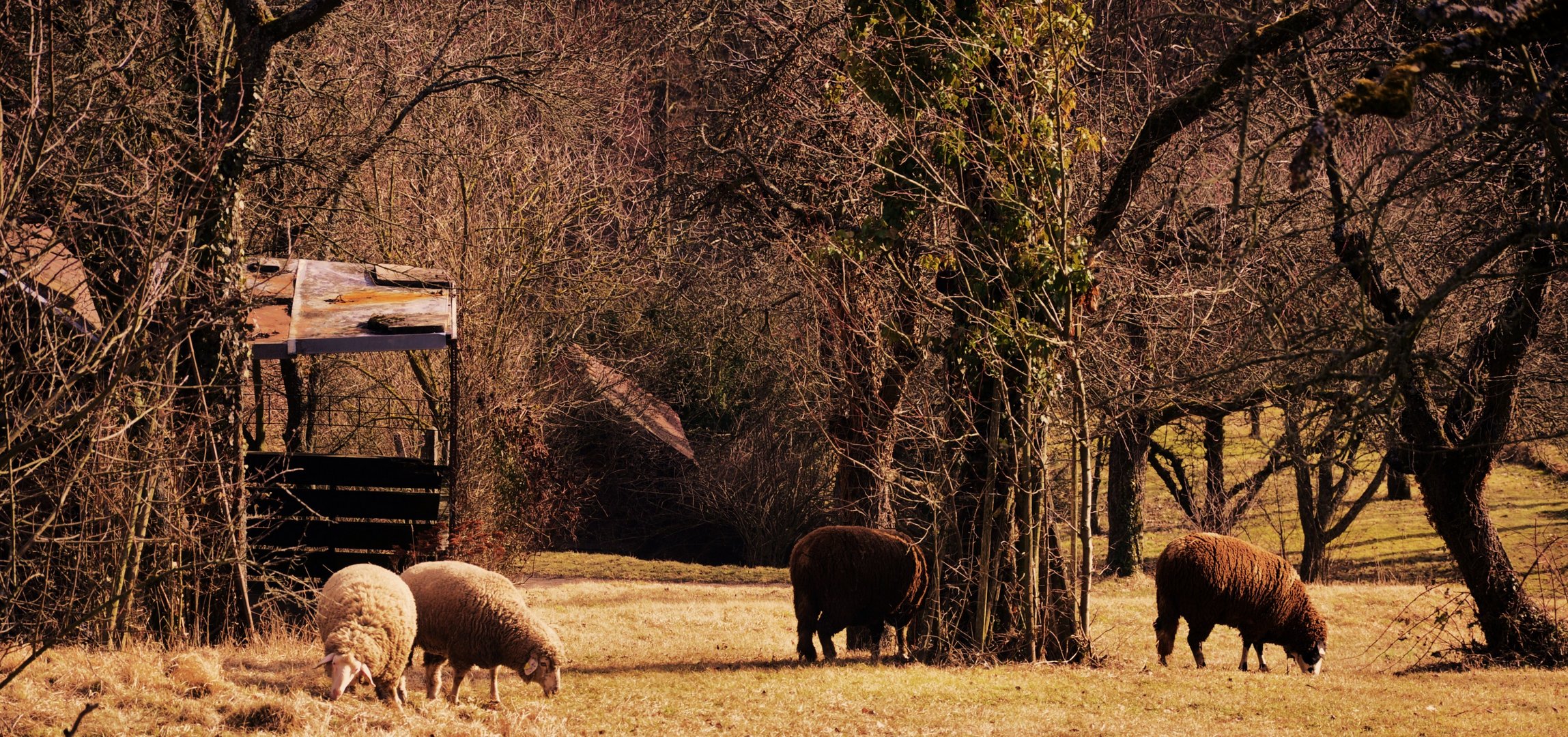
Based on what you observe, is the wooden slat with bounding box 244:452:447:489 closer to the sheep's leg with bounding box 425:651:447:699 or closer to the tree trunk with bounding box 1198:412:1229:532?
the sheep's leg with bounding box 425:651:447:699

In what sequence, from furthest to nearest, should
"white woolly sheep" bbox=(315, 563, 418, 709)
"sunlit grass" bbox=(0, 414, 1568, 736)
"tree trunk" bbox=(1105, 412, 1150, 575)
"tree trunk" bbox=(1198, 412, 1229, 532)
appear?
"tree trunk" bbox=(1105, 412, 1150, 575), "tree trunk" bbox=(1198, 412, 1229, 532), "white woolly sheep" bbox=(315, 563, 418, 709), "sunlit grass" bbox=(0, 414, 1568, 736)

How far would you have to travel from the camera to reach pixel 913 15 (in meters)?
12.9

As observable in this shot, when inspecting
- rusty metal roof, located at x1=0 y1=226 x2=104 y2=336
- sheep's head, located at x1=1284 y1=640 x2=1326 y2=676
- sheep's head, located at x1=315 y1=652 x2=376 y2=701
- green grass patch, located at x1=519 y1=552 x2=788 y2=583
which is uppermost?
rusty metal roof, located at x1=0 y1=226 x2=104 y2=336

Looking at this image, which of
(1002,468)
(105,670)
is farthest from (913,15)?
(105,670)

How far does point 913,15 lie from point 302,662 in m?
8.67

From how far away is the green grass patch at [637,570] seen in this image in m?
26.1

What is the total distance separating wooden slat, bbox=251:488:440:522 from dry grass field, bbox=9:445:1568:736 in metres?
2.16

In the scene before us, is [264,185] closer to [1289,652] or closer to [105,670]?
A: [105,670]

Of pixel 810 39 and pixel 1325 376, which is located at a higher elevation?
pixel 810 39

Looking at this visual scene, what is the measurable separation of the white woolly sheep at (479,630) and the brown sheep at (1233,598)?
761cm

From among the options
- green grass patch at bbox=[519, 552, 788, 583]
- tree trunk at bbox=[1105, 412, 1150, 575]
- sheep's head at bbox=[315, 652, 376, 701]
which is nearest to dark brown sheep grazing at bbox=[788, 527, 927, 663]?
sheep's head at bbox=[315, 652, 376, 701]

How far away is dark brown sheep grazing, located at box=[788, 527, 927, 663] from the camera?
41.3 feet

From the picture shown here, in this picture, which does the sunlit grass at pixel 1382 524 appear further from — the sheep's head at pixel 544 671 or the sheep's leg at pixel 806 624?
the sheep's head at pixel 544 671

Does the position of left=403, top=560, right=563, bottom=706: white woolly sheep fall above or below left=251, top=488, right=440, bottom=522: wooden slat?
below
